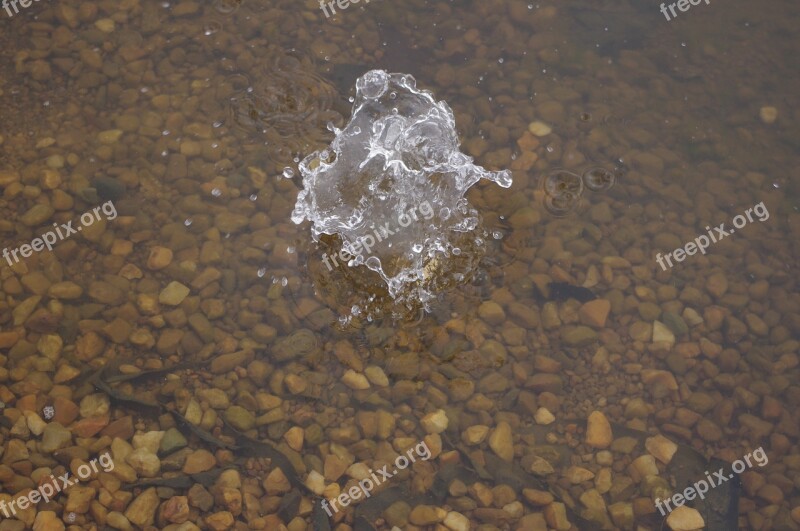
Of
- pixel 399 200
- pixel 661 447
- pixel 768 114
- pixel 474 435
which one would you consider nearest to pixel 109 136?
pixel 399 200

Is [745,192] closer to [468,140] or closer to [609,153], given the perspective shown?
[609,153]

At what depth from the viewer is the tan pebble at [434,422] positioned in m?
3.32

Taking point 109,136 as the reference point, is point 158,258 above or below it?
below

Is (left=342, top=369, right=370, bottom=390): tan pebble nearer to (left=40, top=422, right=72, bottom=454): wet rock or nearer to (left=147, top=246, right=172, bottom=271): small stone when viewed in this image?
(left=147, top=246, right=172, bottom=271): small stone

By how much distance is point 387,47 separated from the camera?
4.37 meters

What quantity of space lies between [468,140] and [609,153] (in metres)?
0.84

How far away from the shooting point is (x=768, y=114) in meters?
4.40

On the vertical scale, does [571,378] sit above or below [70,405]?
below

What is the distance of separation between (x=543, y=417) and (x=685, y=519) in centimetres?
77

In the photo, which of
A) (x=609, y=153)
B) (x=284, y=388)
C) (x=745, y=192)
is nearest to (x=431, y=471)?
(x=284, y=388)

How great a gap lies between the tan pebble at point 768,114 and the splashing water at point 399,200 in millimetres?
1750

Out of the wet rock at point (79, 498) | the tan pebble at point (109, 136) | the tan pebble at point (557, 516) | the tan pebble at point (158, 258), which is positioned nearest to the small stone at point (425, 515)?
the tan pebble at point (557, 516)

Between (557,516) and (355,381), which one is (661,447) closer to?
(557,516)

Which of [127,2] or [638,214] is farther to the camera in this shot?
[127,2]
